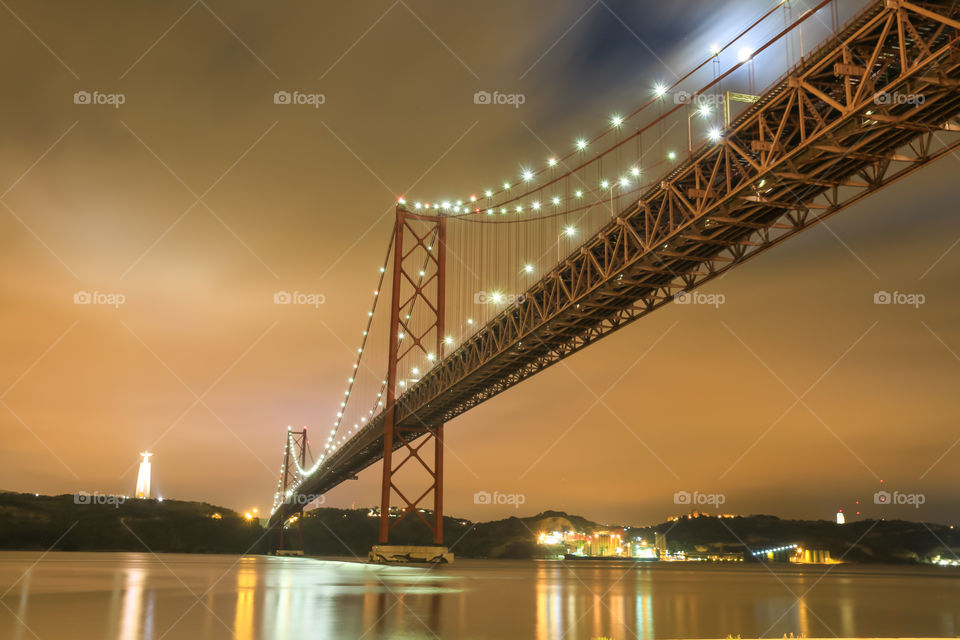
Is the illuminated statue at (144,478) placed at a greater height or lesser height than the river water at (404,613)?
greater

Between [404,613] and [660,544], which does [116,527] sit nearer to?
[660,544]

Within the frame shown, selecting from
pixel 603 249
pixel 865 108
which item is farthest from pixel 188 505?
pixel 865 108

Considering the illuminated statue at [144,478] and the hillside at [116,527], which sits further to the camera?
the illuminated statue at [144,478]

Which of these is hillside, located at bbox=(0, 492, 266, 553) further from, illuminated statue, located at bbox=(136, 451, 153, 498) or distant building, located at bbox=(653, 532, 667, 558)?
distant building, located at bbox=(653, 532, 667, 558)

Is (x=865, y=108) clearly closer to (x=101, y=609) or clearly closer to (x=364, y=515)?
(x=101, y=609)

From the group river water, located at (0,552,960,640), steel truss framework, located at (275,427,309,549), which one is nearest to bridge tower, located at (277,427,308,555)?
steel truss framework, located at (275,427,309,549)

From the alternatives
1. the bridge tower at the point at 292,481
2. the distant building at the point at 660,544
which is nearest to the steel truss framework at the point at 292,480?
the bridge tower at the point at 292,481

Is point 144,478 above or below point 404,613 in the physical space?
above

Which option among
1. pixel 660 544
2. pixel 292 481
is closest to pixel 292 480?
pixel 292 481

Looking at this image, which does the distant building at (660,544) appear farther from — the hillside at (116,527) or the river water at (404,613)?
the river water at (404,613)
